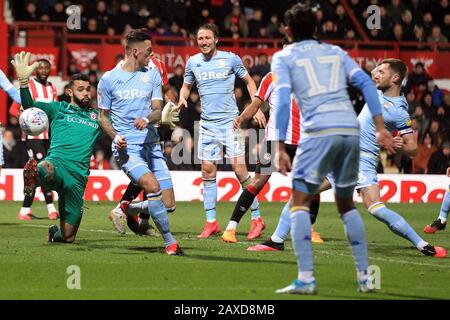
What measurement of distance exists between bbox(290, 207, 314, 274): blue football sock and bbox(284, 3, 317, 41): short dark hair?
1.37m

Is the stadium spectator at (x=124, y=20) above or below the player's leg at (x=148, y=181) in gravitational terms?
above

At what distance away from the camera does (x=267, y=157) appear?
57.6 feet

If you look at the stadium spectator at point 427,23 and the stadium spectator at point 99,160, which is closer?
the stadium spectator at point 99,160

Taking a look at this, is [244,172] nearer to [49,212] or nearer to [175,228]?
[175,228]

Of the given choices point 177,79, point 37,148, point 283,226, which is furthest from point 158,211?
point 177,79

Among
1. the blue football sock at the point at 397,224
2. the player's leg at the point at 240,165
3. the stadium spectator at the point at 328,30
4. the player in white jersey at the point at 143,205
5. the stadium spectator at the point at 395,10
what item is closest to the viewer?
the blue football sock at the point at 397,224

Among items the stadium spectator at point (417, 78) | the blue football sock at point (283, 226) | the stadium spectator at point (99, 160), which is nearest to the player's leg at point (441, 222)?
the blue football sock at point (283, 226)

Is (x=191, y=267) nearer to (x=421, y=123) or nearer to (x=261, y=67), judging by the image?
(x=261, y=67)

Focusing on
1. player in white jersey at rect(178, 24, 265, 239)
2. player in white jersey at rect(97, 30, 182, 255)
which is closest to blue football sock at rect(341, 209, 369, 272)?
player in white jersey at rect(97, 30, 182, 255)

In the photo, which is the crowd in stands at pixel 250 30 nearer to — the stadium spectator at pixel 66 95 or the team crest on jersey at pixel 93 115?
the stadium spectator at pixel 66 95

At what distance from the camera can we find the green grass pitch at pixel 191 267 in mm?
8305

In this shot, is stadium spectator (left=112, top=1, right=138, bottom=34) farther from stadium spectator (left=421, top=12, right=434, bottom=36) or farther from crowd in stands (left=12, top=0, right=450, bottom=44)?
stadium spectator (left=421, top=12, right=434, bottom=36)

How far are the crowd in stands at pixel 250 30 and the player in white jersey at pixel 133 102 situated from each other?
9.75 meters
